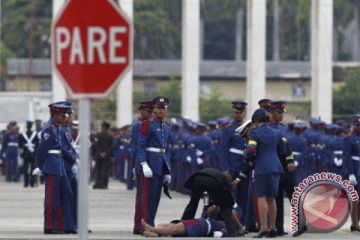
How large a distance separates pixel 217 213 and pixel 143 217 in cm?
100

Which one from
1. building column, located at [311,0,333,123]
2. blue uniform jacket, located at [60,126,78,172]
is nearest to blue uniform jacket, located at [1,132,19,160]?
building column, located at [311,0,333,123]

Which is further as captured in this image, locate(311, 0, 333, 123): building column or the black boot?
locate(311, 0, 333, 123): building column

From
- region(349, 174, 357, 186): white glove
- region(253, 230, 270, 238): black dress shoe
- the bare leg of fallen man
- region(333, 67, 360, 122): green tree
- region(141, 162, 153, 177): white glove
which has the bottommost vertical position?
region(253, 230, 270, 238): black dress shoe

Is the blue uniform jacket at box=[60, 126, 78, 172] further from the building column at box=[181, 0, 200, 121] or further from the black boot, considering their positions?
the building column at box=[181, 0, 200, 121]

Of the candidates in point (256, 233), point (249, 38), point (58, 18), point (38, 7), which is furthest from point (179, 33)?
point (58, 18)

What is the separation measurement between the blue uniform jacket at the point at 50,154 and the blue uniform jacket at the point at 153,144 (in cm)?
108

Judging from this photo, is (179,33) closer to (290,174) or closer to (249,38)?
(249,38)

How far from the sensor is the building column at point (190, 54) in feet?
115

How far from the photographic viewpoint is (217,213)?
1316 cm

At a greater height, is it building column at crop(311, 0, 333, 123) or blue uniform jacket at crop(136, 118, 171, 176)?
building column at crop(311, 0, 333, 123)

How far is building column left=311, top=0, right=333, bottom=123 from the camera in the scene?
3366 cm

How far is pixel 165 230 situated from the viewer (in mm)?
12508

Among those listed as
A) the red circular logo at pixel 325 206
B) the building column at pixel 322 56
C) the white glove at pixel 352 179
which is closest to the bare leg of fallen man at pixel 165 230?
the red circular logo at pixel 325 206

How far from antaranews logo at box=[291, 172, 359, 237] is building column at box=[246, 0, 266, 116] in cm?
2000
